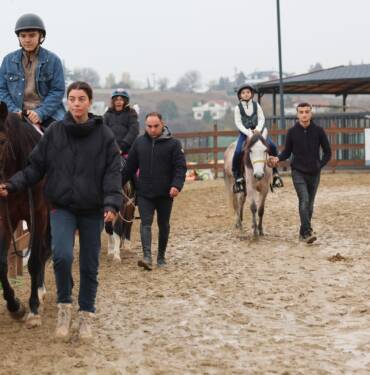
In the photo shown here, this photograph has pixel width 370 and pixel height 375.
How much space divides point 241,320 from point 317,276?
80.1 inches

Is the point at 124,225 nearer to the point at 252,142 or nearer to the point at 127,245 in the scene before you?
the point at 127,245

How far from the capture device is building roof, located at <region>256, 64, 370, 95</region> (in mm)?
26812

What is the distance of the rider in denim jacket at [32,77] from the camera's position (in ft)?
21.8

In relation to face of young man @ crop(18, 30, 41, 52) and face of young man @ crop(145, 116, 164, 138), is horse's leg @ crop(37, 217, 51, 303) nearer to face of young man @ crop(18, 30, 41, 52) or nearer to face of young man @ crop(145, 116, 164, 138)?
face of young man @ crop(18, 30, 41, 52)

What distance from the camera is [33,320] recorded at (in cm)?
609

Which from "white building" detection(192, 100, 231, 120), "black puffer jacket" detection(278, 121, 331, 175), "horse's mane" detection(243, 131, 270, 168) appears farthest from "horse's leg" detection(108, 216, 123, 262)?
"white building" detection(192, 100, 231, 120)

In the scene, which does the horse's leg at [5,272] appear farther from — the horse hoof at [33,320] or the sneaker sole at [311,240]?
the sneaker sole at [311,240]

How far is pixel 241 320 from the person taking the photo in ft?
20.6

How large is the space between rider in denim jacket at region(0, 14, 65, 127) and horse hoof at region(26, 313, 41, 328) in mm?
1657

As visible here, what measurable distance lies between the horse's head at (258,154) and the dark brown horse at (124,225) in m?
1.78

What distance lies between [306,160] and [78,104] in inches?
218

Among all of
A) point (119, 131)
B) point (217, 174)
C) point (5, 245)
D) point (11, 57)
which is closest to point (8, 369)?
point (5, 245)

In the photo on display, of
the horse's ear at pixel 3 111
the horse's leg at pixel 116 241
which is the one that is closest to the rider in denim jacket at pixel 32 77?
the horse's ear at pixel 3 111

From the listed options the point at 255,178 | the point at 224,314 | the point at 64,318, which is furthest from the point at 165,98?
the point at 64,318
